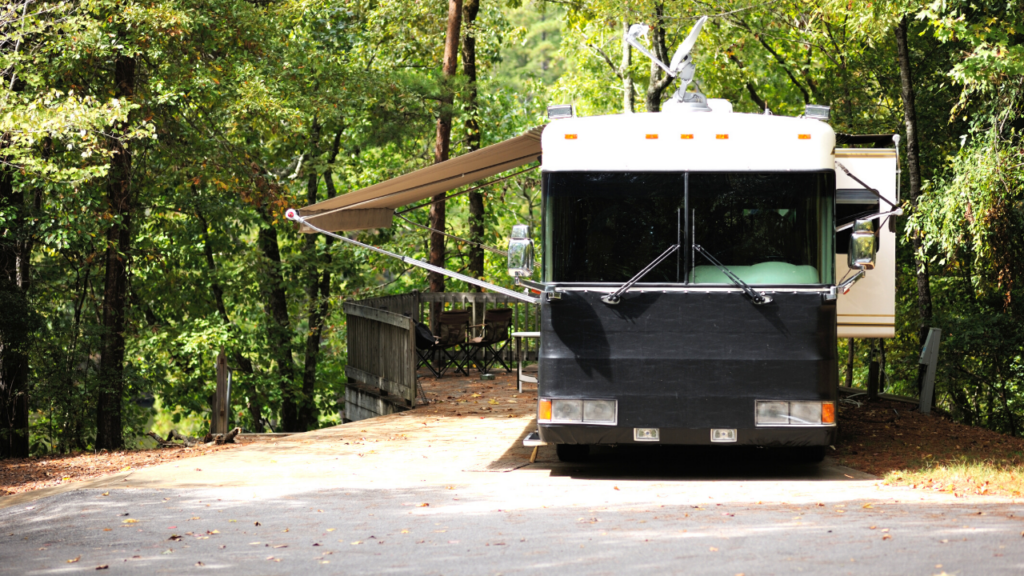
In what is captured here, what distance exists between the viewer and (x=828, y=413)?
7.18m

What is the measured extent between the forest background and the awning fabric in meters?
2.64

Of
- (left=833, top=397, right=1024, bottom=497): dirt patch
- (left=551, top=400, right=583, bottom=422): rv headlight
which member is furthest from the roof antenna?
(left=833, top=397, right=1024, bottom=497): dirt patch

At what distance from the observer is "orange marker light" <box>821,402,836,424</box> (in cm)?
716

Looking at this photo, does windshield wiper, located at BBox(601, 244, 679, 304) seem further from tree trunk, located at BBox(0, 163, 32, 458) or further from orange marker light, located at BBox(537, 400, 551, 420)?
tree trunk, located at BBox(0, 163, 32, 458)

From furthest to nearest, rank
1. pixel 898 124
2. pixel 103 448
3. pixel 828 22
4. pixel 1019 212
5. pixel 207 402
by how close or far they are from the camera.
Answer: pixel 207 402 → pixel 828 22 → pixel 898 124 → pixel 103 448 → pixel 1019 212

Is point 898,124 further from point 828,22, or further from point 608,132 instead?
point 608,132

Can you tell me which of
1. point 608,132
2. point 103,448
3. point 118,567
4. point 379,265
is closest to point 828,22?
point 379,265

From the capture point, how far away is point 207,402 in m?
22.6

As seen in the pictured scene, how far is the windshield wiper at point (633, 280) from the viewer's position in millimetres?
7254

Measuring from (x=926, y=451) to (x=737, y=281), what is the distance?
307cm

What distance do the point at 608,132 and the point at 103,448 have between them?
32.9ft

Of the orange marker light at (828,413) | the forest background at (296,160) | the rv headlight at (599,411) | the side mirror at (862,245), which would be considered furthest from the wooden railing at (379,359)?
the side mirror at (862,245)

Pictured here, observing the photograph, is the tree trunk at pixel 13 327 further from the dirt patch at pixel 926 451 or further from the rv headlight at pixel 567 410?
the dirt patch at pixel 926 451

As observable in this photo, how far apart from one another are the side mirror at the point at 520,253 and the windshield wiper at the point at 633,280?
654mm
